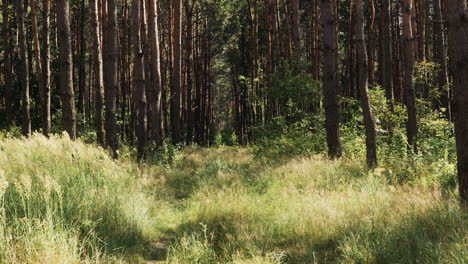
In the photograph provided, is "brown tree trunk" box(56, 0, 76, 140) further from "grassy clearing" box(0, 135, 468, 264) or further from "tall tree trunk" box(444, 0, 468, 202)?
"tall tree trunk" box(444, 0, 468, 202)

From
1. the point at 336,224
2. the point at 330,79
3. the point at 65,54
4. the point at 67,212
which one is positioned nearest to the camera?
the point at 67,212

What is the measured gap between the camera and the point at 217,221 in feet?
15.6

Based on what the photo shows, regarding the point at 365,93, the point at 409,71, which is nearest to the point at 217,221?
the point at 365,93

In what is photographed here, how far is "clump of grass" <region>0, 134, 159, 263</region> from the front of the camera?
9.93ft

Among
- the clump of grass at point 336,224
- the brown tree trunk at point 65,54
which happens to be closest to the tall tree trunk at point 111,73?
the brown tree trunk at point 65,54

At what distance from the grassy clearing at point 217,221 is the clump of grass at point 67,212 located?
0.04 feet

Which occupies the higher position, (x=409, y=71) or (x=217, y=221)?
(x=409, y=71)

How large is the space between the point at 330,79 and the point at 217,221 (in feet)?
17.6

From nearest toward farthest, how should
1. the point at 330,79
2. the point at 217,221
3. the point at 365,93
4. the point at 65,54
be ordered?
the point at 217,221
the point at 365,93
the point at 65,54
the point at 330,79

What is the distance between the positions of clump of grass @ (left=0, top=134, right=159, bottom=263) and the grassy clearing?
0.01 m

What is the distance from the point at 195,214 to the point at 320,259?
84.8 inches

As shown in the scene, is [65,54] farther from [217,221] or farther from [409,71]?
[409,71]

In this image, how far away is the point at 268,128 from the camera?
41.2ft

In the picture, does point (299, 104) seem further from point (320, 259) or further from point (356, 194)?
point (320, 259)
